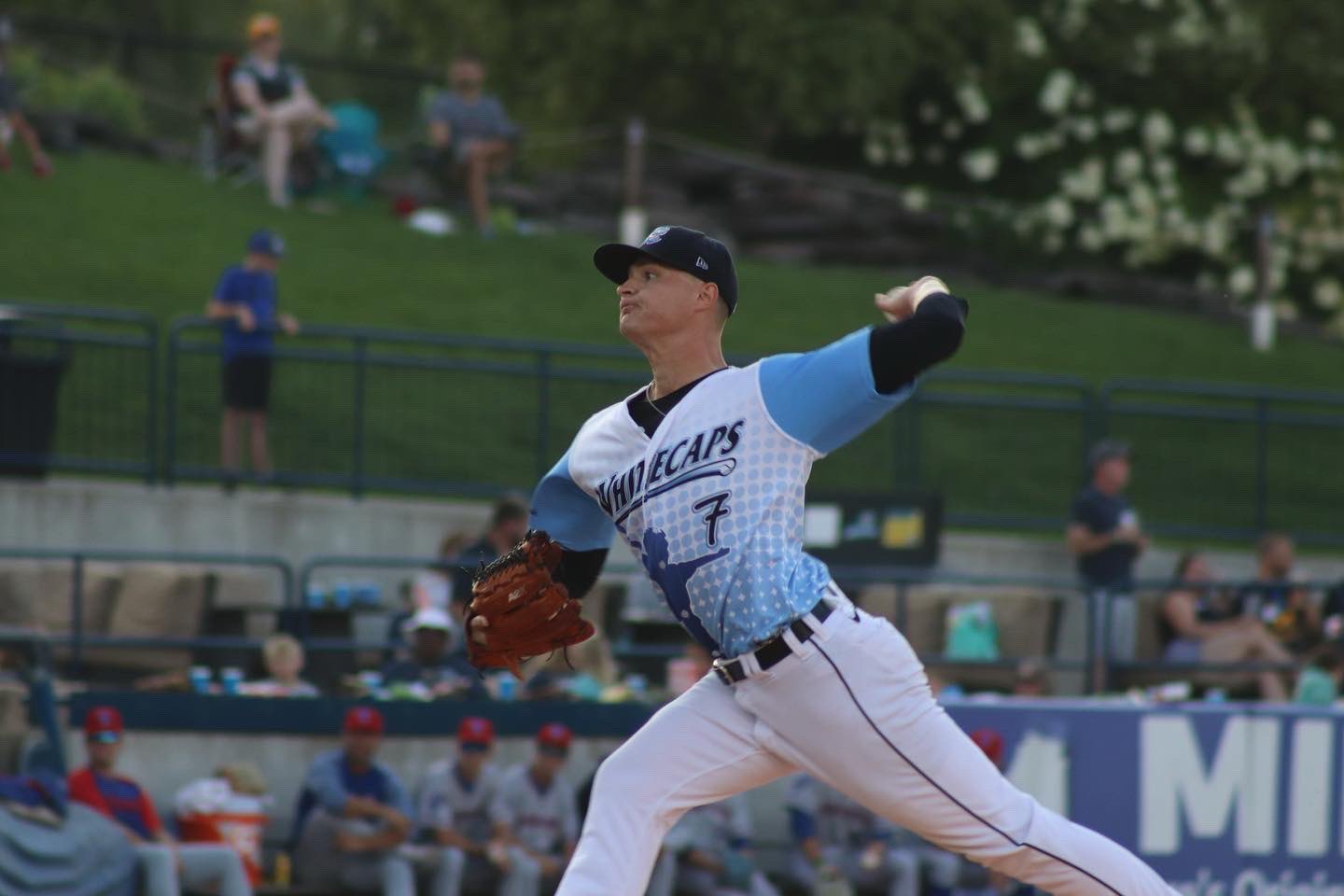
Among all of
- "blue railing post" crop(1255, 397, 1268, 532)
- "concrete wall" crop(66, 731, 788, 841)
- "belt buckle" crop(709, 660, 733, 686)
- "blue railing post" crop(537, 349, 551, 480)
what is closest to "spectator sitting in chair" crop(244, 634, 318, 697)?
"concrete wall" crop(66, 731, 788, 841)

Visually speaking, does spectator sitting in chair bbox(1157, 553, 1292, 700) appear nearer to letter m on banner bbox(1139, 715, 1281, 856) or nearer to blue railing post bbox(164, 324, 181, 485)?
letter m on banner bbox(1139, 715, 1281, 856)

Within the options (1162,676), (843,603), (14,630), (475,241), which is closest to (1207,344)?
(475,241)

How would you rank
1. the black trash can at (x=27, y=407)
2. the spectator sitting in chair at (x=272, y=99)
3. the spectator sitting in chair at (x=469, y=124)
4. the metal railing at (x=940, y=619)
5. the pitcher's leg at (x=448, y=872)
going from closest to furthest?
the pitcher's leg at (x=448, y=872) < the metal railing at (x=940, y=619) < the black trash can at (x=27, y=407) < the spectator sitting in chair at (x=272, y=99) < the spectator sitting in chair at (x=469, y=124)

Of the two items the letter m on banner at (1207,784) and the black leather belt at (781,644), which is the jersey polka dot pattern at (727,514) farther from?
the letter m on banner at (1207,784)

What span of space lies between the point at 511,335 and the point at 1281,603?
7.74 metres

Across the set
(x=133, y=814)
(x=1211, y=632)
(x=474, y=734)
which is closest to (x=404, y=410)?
(x=474, y=734)

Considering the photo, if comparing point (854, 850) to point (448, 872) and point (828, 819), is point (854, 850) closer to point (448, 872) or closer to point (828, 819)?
point (828, 819)

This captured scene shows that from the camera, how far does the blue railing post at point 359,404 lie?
1517 cm

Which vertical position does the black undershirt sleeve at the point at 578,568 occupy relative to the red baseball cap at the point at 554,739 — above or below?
above

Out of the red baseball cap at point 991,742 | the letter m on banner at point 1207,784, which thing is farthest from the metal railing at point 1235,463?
the red baseball cap at point 991,742

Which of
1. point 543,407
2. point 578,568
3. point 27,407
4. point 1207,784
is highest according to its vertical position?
point 543,407

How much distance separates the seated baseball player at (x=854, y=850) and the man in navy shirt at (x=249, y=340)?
472 cm

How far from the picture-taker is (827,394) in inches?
213

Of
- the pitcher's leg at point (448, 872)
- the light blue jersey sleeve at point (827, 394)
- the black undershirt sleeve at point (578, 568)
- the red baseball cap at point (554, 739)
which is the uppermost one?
the light blue jersey sleeve at point (827, 394)
